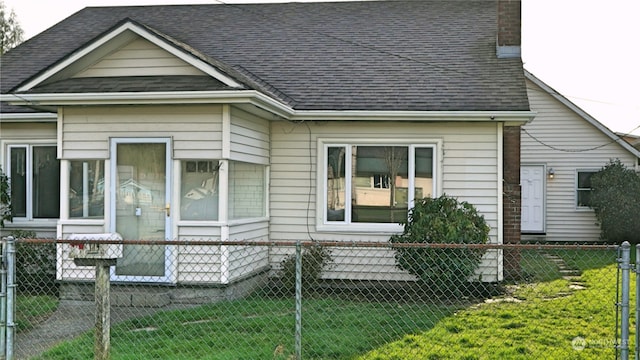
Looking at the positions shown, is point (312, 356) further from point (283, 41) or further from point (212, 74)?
point (283, 41)

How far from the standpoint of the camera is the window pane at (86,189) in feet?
34.4

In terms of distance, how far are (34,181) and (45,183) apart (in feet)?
0.73

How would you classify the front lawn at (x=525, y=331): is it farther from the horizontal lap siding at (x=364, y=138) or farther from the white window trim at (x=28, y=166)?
the white window trim at (x=28, y=166)

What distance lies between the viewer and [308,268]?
11664 millimetres

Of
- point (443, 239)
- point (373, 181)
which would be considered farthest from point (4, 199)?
point (443, 239)

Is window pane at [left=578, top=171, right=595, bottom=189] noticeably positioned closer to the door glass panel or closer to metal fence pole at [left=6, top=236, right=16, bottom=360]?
Answer: the door glass panel

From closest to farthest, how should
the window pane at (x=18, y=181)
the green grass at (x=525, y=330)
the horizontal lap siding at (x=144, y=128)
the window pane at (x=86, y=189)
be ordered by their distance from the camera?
the green grass at (x=525, y=330) < the horizontal lap siding at (x=144, y=128) < the window pane at (x=86, y=189) < the window pane at (x=18, y=181)

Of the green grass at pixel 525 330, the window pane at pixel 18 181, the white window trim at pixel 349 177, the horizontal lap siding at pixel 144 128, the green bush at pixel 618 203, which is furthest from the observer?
the green bush at pixel 618 203

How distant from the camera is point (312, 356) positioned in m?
6.96

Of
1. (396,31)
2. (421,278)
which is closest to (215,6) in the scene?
(396,31)

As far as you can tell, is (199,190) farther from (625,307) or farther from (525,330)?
(625,307)

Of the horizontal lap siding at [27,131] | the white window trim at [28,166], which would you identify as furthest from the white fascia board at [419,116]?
the white window trim at [28,166]

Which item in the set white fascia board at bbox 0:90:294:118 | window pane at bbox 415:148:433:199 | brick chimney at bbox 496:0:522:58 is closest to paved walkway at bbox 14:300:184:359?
white fascia board at bbox 0:90:294:118

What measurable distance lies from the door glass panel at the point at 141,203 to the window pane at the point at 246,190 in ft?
3.45
